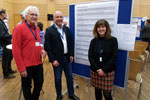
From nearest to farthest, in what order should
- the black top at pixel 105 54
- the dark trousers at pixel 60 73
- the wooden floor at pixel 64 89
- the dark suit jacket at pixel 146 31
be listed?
the black top at pixel 105 54 → the dark trousers at pixel 60 73 → the wooden floor at pixel 64 89 → the dark suit jacket at pixel 146 31

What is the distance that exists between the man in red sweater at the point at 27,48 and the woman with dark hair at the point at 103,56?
2.47ft

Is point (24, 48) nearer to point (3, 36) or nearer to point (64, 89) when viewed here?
point (64, 89)

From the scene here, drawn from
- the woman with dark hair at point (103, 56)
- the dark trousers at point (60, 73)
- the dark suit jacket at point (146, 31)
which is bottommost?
the dark trousers at point (60, 73)

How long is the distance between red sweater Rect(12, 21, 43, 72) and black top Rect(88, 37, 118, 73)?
2.66ft

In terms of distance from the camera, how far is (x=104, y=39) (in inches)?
63.7

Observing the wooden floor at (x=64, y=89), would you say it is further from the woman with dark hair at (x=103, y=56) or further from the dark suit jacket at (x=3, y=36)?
the dark suit jacket at (x=3, y=36)

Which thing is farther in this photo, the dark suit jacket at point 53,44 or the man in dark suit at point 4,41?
the man in dark suit at point 4,41

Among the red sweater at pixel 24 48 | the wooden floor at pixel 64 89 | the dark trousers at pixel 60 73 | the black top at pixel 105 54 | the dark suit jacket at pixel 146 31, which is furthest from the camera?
the dark suit jacket at pixel 146 31

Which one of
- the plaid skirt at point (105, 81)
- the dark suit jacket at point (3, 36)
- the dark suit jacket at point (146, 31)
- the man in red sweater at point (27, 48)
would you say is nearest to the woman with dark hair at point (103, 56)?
the plaid skirt at point (105, 81)

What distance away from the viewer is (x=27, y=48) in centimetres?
153

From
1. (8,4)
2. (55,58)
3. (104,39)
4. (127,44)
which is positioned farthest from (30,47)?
(8,4)

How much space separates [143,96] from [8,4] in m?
8.21

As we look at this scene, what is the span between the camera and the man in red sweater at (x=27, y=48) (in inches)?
57.5

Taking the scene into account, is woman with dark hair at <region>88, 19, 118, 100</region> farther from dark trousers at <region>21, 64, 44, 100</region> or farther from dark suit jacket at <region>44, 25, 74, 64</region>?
dark trousers at <region>21, 64, 44, 100</region>
